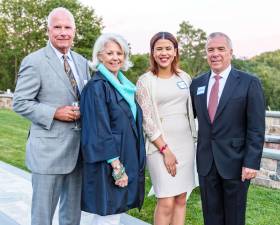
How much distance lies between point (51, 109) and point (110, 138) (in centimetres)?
49

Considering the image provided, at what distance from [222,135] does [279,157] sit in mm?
2761

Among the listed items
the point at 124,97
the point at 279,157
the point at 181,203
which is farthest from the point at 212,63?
the point at 279,157

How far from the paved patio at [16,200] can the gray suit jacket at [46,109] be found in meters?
1.39

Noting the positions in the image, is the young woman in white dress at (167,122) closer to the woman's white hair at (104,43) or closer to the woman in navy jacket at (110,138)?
the woman in navy jacket at (110,138)

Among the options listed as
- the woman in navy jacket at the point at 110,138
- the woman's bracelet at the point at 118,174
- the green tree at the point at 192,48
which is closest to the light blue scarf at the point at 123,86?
the woman in navy jacket at the point at 110,138

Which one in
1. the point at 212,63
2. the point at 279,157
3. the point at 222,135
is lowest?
the point at 279,157

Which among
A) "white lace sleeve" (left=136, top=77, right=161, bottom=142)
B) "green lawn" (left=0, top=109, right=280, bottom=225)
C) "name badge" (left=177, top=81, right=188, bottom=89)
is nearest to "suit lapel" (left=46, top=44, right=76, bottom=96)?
"white lace sleeve" (left=136, top=77, right=161, bottom=142)

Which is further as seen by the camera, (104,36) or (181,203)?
(181,203)

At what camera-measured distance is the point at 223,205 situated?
3301 millimetres

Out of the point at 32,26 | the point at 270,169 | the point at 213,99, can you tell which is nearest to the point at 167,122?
the point at 213,99

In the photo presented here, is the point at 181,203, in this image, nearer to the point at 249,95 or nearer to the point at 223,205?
the point at 223,205

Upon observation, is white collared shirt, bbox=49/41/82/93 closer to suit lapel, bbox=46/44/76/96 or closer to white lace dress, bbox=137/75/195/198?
suit lapel, bbox=46/44/76/96

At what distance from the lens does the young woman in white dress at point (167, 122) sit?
11.0ft

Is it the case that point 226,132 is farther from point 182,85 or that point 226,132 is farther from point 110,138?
point 110,138
